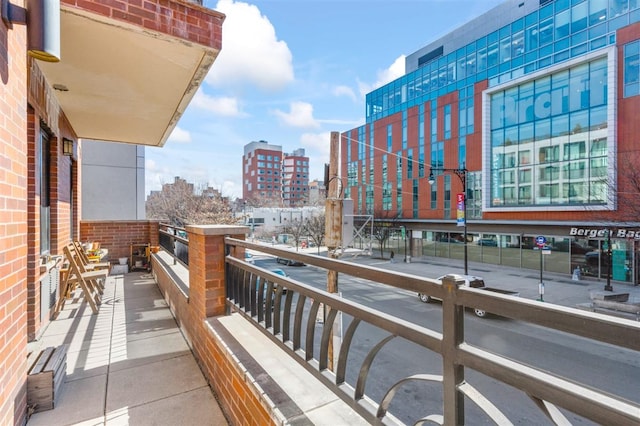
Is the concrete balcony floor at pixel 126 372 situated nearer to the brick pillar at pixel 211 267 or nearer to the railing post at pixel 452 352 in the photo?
the brick pillar at pixel 211 267

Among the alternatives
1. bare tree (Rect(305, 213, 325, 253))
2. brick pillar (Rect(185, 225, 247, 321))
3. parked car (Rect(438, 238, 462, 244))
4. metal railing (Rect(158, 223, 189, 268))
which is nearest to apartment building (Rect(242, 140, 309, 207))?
bare tree (Rect(305, 213, 325, 253))

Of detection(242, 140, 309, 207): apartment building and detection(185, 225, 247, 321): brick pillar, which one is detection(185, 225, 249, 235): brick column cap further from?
detection(242, 140, 309, 207): apartment building

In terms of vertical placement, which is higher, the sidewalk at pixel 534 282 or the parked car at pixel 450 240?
the parked car at pixel 450 240

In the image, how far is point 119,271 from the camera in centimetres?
809

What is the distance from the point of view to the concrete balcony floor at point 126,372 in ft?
8.06

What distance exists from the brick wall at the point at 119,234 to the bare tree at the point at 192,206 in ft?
39.0

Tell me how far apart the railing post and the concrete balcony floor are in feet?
6.32

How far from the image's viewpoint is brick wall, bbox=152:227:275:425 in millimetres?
2066

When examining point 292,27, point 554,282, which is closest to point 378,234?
point 554,282

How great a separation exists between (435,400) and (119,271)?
25.4 feet

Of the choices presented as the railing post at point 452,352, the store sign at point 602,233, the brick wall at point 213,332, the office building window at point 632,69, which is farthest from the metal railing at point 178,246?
the office building window at point 632,69

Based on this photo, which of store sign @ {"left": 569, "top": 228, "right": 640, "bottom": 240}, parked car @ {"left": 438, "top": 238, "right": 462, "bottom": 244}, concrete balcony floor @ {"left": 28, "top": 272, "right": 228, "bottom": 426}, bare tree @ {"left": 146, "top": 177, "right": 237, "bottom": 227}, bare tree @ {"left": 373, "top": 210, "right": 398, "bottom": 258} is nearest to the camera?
concrete balcony floor @ {"left": 28, "top": 272, "right": 228, "bottom": 426}

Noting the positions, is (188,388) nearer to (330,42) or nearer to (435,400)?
(435,400)

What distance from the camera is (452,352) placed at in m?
1.12
